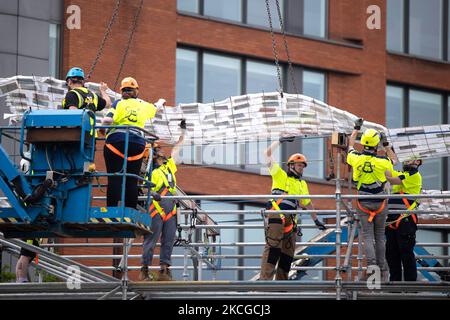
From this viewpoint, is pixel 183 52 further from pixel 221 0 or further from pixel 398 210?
pixel 398 210

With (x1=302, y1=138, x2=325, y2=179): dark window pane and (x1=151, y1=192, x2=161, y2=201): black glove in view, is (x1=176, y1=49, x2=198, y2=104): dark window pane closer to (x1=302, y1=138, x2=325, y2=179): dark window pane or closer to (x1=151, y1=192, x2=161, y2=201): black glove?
(x1=302, y1=138, x2=325, y2=179): dark window pane

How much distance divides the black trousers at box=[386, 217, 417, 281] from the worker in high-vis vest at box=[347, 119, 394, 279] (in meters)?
0.68

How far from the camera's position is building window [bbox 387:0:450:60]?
148 ft

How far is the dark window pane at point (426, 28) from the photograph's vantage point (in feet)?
150

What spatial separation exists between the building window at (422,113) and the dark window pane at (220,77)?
561 centimetres

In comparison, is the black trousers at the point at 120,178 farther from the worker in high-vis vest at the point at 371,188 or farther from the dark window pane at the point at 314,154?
the dark window pane at the point at 314,154

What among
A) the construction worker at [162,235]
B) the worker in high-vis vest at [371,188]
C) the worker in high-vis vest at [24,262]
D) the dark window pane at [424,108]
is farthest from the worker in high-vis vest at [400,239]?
the dark window pane at [424,108]

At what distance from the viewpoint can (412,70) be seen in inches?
1780

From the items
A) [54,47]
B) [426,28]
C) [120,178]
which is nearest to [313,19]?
[426,28]

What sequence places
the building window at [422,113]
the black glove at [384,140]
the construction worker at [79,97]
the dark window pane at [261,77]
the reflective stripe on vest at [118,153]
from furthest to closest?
1. the building window at [422,113]
2. the dark window pane at [261,77]
3. the black glove at [384,140]
4. the construction worker at [79,97]
5. the reflective stripe on vest at [118,153]

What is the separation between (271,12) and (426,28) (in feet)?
21.0

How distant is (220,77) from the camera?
135 feet

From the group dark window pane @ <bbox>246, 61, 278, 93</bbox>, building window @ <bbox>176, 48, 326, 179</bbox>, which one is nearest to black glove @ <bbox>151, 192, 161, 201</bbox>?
building window @ <bbox>176, 48, 326, 179</bbox>

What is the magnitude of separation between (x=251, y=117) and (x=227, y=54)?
54.8ft
